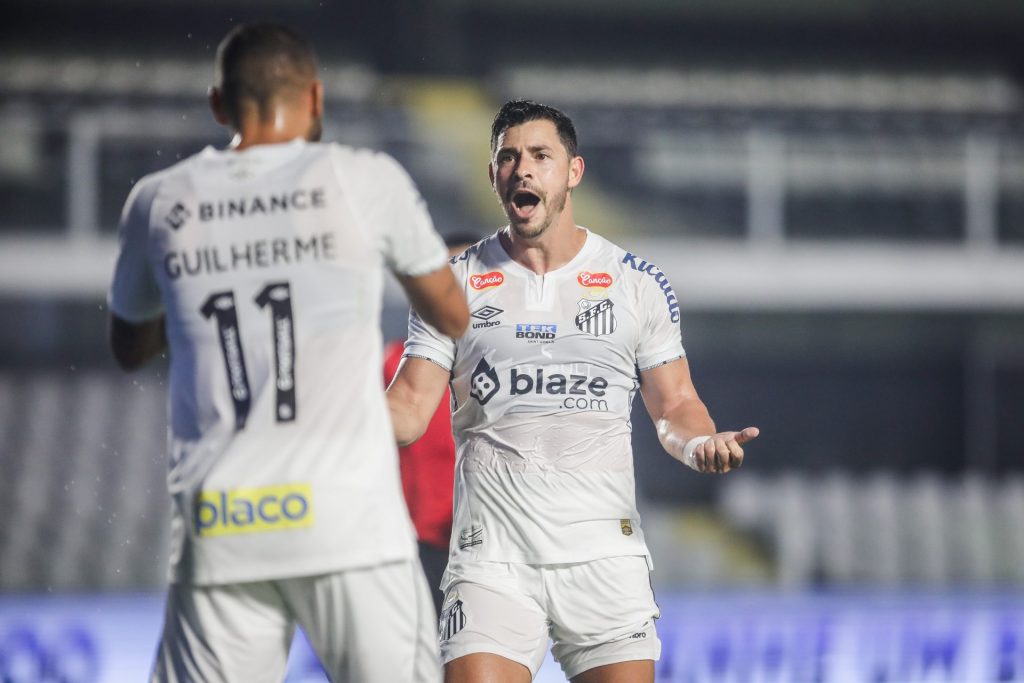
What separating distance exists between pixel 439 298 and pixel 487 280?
4.05 feet

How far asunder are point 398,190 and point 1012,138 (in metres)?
16.9

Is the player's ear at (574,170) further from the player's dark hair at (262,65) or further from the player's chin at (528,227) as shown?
the player's dark hair at (262,65)

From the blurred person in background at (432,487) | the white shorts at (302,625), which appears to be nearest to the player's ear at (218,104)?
the white shorts at (302,625)

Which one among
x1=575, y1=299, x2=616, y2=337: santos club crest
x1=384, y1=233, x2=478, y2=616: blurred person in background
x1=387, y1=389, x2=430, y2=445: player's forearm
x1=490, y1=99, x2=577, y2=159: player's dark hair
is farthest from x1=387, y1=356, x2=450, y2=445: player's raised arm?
x1=384, y1=233, x2=478, y2=616: blurred person in background

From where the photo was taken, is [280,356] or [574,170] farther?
[574,170]

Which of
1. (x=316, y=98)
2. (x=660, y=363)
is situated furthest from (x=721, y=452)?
(x=316, y=98)

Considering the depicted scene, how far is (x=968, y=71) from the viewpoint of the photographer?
2284 cm

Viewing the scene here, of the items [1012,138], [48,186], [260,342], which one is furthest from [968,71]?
[260,342]

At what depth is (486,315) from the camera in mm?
3887

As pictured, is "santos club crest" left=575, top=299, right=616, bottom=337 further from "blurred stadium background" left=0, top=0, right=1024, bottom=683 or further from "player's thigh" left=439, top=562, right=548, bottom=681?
"blurred stadium background" left=0, top=0, right=1024, bottom=683

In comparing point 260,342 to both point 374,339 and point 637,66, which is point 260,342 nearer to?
point 374,339

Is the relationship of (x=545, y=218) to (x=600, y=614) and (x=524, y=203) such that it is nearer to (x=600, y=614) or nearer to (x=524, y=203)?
(x=524, y=203)

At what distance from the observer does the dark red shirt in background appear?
5.08 m

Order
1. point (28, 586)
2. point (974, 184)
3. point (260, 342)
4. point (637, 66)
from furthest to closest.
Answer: point (637, 66)
point (974, 184)
point (28, 586)
point (260, 342)
